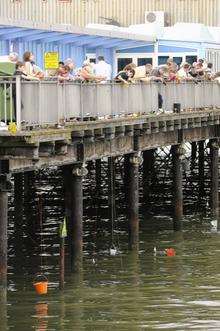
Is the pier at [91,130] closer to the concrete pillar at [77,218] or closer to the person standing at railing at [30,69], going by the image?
the concrete pillar at [77,218]

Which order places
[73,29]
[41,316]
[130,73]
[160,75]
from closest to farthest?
[41,316]
[130,73]
[160,75]
[73,29]

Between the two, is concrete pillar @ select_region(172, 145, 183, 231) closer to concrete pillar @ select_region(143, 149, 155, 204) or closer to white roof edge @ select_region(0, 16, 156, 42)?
white roof edge @ select_region(0, 16, 156, 42)

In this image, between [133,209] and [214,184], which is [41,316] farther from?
[214,184]

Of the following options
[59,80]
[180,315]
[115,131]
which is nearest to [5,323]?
[180,315]

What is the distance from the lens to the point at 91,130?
27.0m

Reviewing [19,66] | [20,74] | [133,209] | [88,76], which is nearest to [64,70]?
[88,76]

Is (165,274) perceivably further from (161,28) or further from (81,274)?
(161,28)

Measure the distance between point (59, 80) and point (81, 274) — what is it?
4.72 meters

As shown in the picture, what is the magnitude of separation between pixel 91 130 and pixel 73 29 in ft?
52.0

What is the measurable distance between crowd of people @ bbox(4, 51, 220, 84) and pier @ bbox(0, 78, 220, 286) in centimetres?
25

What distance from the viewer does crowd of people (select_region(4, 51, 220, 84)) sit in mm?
25422

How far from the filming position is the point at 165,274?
28891mm

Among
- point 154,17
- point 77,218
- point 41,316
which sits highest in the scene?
point 154,17

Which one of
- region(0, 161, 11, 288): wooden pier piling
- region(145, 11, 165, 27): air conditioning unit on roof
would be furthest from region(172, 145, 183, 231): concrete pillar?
region(145, 11, 165, 27): air conditioning unit on roof
